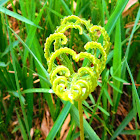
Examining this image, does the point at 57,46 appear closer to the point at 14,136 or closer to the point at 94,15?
the point at 94,15

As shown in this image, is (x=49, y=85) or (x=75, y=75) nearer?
(x=75, y=75)

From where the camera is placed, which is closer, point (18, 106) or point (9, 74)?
point (9, 74)

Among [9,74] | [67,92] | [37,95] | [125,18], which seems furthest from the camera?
[125,18]

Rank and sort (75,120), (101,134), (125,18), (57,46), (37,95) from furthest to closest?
(125,18)
(37,95)
(101,134)
(75,120)
(57,46)

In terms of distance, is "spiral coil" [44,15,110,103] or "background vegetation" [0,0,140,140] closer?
"spiral coil" [44,15,110,103]

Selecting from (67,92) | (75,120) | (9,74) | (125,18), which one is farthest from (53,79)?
(125,18)

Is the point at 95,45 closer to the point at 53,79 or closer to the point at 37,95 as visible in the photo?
the point at 53,79

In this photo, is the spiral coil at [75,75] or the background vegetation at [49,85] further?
the background vegetation at [49,85]

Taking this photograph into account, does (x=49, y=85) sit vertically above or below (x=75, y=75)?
below

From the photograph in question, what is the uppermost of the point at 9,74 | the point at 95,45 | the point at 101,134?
the point at 95,45

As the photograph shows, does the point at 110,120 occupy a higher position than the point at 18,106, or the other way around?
the point at 18,106
